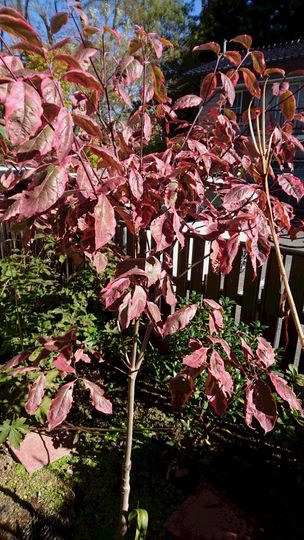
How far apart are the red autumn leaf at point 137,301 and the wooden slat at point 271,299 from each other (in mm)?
1846

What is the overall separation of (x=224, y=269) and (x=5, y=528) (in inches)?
64.0

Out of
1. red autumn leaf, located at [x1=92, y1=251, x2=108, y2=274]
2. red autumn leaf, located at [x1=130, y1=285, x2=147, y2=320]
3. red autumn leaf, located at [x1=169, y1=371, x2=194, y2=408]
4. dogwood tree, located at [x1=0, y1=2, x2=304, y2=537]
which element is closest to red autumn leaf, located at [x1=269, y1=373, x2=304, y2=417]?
dogwood tree, located at [x1=0, y1=2, x2=304, y2=537]

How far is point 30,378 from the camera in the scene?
205cm

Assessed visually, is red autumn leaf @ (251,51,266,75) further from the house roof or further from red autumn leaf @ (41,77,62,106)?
the house roof

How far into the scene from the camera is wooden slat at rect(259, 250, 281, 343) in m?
2.65

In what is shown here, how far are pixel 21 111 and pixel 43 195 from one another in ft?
0.59

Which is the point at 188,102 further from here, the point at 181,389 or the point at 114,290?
the point at 181,389

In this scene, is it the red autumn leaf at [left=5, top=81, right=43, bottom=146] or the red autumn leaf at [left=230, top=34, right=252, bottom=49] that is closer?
the red autumn leaf at [left=5, top=81, right=43, bottom=146]

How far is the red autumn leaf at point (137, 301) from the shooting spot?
38.5 inches

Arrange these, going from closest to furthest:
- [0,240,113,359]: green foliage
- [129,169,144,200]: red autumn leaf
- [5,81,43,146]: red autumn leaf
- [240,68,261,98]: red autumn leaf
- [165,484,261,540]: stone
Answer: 1. [5,81,43,146]: red autumn leaf
2. [129,169,144,200]: red autumn leaf
3. [240,68,261,98]: red autumn leaf
4. [165,484,261,540]: stone
5. [0,240,113,359]: green foliage

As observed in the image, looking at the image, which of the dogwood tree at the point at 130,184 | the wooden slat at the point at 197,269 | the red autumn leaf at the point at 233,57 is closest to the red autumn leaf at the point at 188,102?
the dogwood tree at the point at 130,184

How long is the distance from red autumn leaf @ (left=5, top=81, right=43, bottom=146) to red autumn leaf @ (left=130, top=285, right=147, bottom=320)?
52 centimetres

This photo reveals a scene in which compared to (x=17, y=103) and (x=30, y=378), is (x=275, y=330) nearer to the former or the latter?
(x=30, y=378)

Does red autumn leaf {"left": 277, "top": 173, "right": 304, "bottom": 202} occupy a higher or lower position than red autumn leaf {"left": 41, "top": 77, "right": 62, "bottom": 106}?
lower
